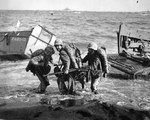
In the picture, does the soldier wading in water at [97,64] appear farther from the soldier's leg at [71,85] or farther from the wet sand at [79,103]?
the wet sand at [79,103]

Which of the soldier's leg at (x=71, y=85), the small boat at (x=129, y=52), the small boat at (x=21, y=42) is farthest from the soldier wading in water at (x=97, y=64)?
the small boat at (x=21, y=42)

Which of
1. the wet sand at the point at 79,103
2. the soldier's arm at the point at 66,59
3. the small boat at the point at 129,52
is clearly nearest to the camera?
the wet sand at the point at 79,103

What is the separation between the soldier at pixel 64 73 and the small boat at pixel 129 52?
4034 millimetres

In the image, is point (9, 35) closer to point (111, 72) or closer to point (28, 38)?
point (28, 38)

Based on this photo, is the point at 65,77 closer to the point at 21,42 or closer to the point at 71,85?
the point at 71,85

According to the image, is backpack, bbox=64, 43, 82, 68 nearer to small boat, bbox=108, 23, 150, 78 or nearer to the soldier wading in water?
the soldier wading in water

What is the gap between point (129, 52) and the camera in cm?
1351

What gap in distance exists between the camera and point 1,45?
619 inches

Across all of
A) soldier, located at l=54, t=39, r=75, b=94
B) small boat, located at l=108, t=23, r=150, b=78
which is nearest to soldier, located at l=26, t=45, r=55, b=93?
soldier, located at l=54, t=39, r=75, b=94

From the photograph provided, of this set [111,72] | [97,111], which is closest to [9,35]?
[111,72]

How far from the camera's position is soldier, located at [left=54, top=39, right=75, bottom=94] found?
668cm

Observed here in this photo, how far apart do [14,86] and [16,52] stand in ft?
20.7

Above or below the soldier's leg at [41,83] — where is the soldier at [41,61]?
above

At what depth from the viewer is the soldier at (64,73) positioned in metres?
6.68
